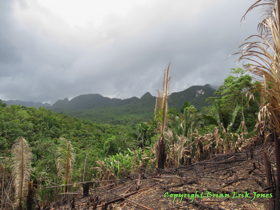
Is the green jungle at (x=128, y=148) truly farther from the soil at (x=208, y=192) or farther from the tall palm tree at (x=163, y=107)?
the soil at (x=208, y=192)

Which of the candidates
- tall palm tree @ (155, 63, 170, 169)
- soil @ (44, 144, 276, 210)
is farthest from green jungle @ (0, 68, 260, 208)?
soil @ (44, 144, 276, 210)

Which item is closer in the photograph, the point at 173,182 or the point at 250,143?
the point at 173,182

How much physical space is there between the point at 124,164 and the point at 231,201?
561 cm

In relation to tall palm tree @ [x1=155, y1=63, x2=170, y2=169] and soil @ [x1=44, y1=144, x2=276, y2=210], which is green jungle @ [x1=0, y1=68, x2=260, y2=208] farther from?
soil @ [x1=44, y1=144, x2=276, y2=210]

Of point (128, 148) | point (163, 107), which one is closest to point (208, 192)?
point (163, 107)

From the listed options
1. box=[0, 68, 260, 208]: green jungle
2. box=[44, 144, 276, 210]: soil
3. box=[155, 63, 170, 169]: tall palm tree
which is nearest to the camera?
box=[44, 144, 276, 210]: soil

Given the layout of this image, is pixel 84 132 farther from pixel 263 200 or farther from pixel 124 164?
pixel 263 200

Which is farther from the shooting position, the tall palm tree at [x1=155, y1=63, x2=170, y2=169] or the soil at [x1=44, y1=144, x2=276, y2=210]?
the tall palm tree at [x1=155, y1=63, x2=170, y2=169]

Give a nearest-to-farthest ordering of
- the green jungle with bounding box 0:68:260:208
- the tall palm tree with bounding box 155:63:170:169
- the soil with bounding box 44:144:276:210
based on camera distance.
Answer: the soil with bounding box 44:144:276:210 < the green jungle with bounding box 0:68:260:208 < the tall palm tree with bounding box 155:63:170:169

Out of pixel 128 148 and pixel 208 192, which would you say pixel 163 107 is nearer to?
pixel 208 192

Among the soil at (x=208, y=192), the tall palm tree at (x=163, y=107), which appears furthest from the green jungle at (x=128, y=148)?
the soil at (x=208, y=192)

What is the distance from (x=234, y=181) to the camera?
2.49 metres

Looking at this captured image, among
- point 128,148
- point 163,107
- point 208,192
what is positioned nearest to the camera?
point 208,192

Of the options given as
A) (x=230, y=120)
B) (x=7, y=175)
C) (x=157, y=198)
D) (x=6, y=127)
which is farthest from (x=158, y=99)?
(x=6, y=127)
